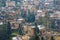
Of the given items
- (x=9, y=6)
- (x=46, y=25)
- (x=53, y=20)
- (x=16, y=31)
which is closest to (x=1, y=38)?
(x=16, y=31)

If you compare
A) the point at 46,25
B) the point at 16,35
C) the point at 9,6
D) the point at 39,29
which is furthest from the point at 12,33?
the point at 9,6

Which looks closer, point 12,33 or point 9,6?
point 12,33

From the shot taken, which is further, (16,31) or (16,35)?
(16,31)

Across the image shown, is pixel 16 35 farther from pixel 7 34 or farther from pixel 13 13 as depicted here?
pixel 13 13

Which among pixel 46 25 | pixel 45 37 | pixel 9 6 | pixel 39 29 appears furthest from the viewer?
pixel 9 6

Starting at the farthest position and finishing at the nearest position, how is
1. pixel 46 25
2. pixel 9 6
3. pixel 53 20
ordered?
pixel 9 6 < pixel 53 20 < pixel 46 25

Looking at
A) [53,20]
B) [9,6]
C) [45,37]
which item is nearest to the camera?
[45,37]

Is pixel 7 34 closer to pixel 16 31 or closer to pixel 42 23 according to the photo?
pixel 16 31

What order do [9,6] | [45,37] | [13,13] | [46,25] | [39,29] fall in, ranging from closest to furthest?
1. [45,37]
2. [39,29]
3. [46,25]
4. [13,13]
5. [9,6]

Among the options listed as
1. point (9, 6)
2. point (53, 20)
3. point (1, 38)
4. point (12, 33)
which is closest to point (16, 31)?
point (12, 33)
